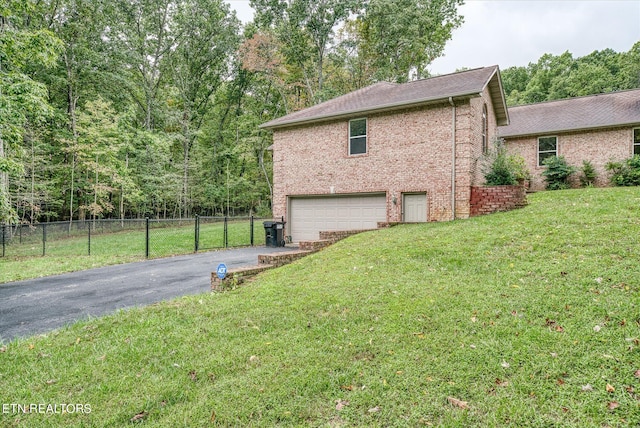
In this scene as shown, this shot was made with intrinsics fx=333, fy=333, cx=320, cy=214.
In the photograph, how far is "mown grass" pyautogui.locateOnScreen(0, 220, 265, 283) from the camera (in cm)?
910

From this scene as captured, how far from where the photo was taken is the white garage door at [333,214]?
11.6 metres

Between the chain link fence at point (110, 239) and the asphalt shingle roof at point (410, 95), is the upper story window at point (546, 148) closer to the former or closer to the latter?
the asphalt shingle roof at point (410, 95)

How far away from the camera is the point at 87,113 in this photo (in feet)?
64.2

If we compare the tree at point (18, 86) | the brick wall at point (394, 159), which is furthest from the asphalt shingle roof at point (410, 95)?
the tree at point (18, 86)

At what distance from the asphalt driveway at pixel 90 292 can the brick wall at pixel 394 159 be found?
180 inches

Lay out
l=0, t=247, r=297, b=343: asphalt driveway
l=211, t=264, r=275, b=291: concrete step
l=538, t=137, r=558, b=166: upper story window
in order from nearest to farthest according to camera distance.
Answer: l=0, t=247, r=297, b=343: asphalt driveway, l=211, t=264, r=275, b=291: concrete step, l=538, t=137, r=558, b=166: upper story window

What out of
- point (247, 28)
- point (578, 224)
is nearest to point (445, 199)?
point (578, 224)

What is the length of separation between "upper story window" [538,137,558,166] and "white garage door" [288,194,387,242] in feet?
29.0

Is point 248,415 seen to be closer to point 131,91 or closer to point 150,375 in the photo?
point 150,375

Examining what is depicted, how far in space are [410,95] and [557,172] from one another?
757cm

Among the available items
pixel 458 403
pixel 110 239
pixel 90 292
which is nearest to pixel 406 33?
pixel 110 239

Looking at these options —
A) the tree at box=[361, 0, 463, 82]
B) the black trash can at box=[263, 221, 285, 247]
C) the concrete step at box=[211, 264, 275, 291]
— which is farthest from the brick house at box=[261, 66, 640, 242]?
the tree at box=[361, 0, 463, 82]

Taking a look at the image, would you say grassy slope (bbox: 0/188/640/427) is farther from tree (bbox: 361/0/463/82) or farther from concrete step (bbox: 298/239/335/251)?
tree (bbox: 361/0/463/82)

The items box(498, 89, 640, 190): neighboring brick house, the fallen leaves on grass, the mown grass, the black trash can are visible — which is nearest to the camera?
the fallen leaves on grass
